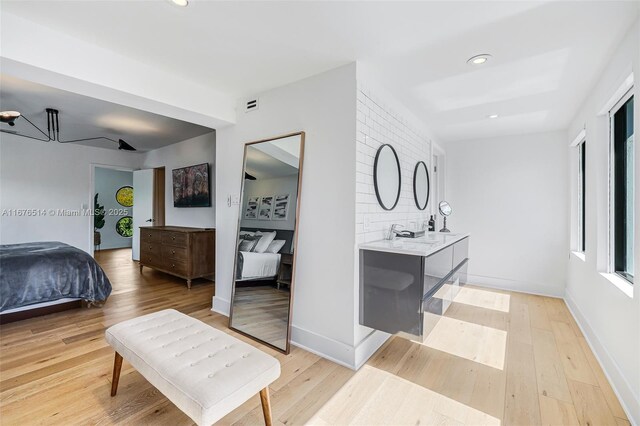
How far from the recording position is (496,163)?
442 cm

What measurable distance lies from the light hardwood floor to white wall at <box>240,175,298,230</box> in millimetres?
1099

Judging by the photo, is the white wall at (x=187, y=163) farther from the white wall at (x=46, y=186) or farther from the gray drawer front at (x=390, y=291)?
the gray drawer front at (x=390, y=291)

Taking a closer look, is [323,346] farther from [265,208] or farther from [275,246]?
[265,208]

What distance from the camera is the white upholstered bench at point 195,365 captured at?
1.23 meters

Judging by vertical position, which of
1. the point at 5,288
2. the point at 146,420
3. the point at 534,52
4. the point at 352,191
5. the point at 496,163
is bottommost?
the point at 146,420

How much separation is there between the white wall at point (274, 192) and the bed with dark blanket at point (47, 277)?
2.09 m

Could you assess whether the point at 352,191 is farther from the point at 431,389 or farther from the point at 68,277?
the point at 68,277

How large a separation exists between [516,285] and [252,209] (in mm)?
4052

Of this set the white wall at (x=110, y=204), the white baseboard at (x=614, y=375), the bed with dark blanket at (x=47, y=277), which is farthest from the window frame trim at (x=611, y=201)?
the white wall at (x=110, y=204)

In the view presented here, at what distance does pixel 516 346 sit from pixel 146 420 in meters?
2.91

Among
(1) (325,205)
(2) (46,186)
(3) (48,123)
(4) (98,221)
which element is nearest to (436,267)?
(1) (325,205)

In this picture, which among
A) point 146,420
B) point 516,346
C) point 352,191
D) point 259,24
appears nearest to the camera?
point 146,420

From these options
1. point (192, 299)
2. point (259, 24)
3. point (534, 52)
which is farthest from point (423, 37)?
point (192, 299)

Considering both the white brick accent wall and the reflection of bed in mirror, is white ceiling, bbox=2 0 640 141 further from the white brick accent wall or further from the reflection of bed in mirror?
the reflection of bed in mirror
